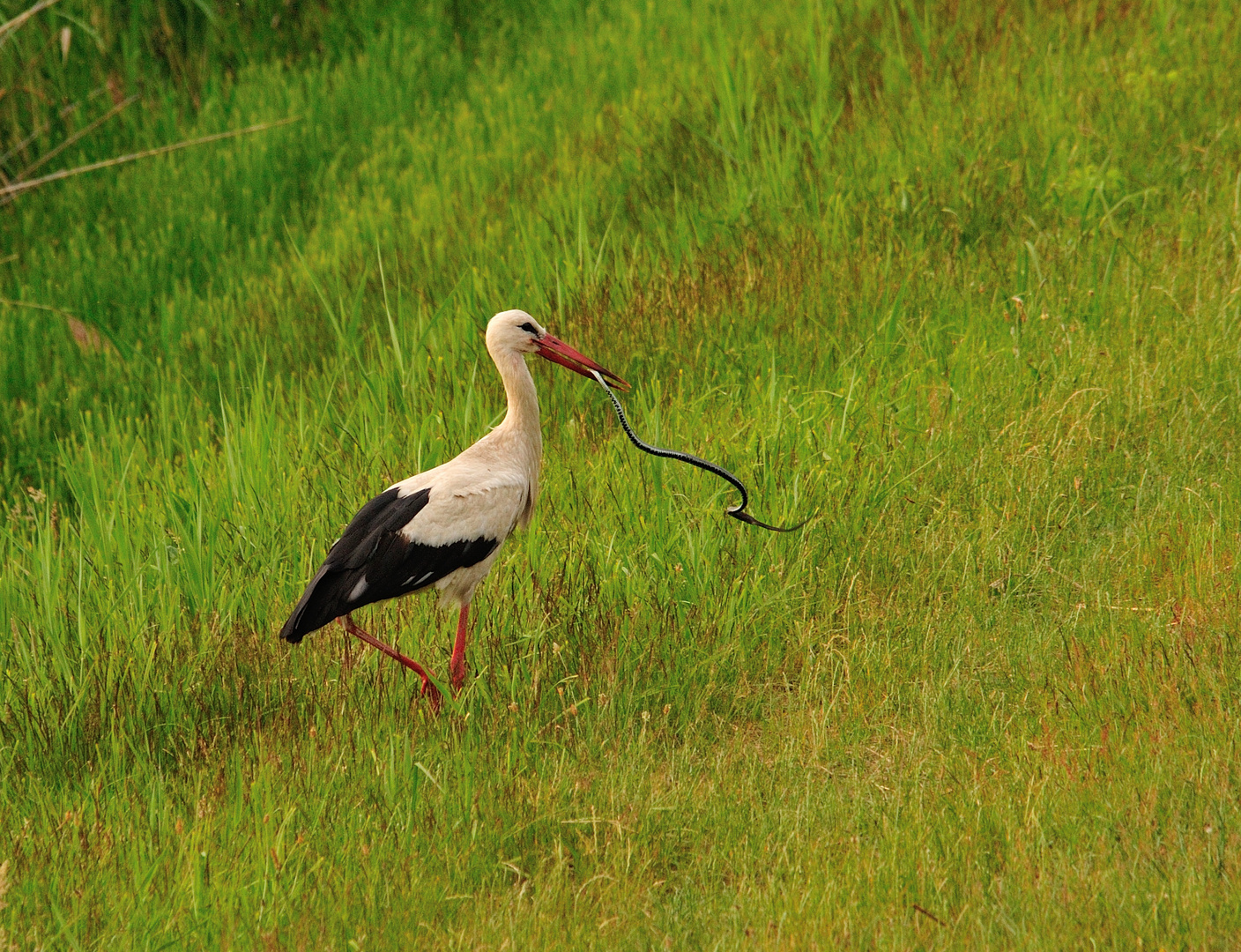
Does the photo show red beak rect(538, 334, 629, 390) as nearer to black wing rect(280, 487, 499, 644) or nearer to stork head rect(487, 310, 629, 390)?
stork head rect(487, 310, 629, 390)

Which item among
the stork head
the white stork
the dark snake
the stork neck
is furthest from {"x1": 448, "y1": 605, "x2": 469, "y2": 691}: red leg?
the stork head

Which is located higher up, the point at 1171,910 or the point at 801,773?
the point at 1171,910

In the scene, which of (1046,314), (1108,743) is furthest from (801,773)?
(1046,314)

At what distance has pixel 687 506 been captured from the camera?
196 inches

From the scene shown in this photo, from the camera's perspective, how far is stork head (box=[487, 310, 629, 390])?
474 cm

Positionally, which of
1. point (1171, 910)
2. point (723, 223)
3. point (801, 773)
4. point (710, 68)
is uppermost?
point (710, 68)

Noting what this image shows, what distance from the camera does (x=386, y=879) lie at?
3432 mm

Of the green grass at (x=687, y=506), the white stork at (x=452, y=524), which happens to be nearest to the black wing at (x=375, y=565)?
the white stork at (x=452, y=524)

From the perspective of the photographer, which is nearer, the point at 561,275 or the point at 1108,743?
the point at 1108,743

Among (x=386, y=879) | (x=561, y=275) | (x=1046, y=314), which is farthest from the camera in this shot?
(x=561, y=275)

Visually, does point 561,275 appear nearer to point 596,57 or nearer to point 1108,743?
point 596,57

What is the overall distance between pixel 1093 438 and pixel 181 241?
19.4 ft

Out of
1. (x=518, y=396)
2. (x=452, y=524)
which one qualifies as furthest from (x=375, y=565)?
(x=518, y=396)

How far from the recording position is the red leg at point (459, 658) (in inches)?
170
